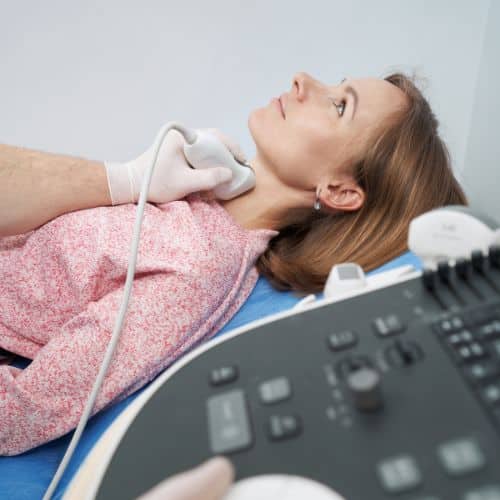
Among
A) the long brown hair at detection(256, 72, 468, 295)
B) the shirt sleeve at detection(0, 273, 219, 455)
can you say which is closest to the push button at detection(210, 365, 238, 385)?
the shirt sleeve at detection(0, 273, 219, 455)

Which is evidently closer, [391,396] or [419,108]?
Result: [391,396]

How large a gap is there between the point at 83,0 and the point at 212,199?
0.83 metres

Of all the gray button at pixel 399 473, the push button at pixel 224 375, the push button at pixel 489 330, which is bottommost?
the push button at pixel 224 375

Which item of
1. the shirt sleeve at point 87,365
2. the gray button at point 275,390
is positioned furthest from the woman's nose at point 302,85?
the gray button at point 275,390

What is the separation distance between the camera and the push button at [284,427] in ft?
1.14

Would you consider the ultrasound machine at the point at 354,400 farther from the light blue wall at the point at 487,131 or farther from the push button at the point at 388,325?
the light blue wall at the point at 487,131

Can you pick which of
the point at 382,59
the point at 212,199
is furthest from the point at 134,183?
the point at 382,59

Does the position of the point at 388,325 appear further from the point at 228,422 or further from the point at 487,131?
the point at 487,131

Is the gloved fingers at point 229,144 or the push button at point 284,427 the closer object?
the push button at point 284,427

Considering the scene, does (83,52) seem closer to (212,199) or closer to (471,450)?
(212,199)

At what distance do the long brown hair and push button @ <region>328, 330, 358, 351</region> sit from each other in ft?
2.06

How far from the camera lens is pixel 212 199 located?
1130 mm

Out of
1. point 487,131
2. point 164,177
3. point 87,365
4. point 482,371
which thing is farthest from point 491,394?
point 487,131

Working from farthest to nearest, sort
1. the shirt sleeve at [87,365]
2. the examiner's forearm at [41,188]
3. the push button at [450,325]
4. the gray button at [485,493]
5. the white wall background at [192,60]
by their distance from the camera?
the white wall background at [192,60] → the examiner's forearm at [41,188] → the shirt sleeve at [87,365] → the push button at [450,325] → the gray button at [485,493]
